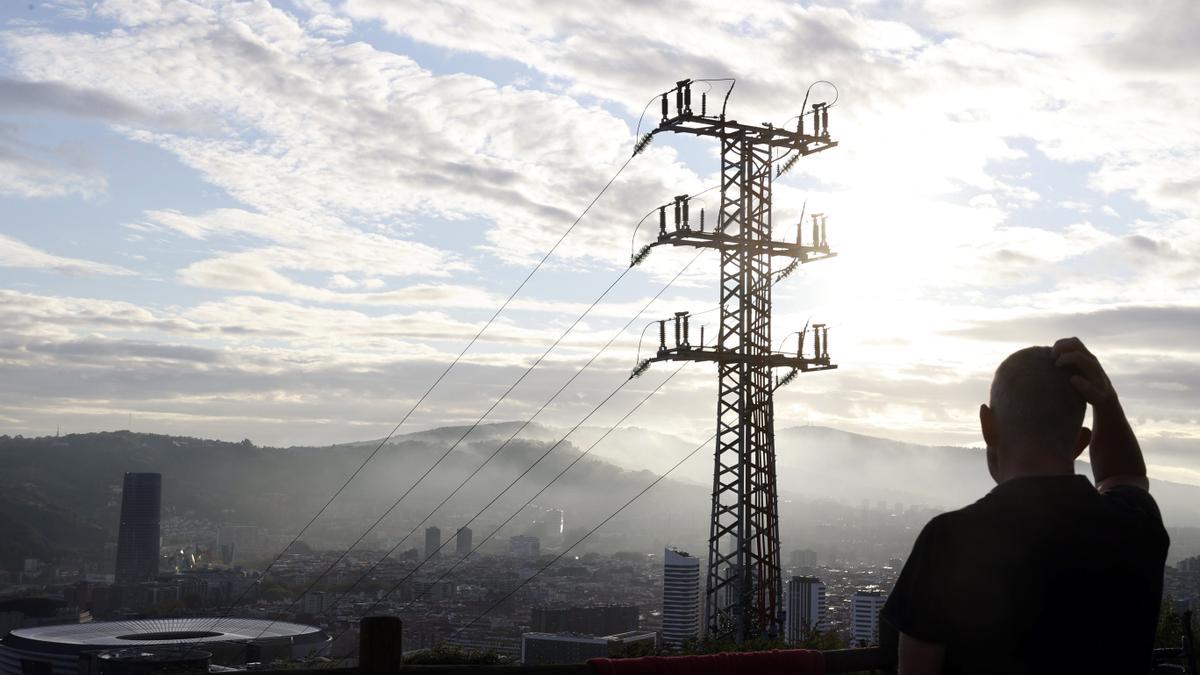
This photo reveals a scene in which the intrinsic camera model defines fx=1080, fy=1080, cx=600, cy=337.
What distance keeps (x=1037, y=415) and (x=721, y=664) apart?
2557 mm

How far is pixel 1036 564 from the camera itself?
2.31 m

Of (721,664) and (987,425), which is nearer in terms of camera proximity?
(987,425)

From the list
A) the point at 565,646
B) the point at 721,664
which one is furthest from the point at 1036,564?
the point at 565,646

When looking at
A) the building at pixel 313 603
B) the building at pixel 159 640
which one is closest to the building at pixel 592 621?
the building at pixel 159 640

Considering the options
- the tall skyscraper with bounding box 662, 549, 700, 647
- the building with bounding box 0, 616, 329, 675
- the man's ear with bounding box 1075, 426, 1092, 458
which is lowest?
the building with bounding box 0, 616, 329, 675

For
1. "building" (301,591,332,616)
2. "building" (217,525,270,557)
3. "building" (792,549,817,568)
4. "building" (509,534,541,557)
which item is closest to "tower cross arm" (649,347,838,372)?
"building" (301,591,332,616)

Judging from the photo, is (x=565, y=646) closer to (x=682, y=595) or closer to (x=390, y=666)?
(x=682, y=595)

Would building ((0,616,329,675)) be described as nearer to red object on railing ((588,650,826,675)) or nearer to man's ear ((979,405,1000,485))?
red object on railing ((588,650,826,675))

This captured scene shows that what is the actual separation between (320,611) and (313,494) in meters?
116

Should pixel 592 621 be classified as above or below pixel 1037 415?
below

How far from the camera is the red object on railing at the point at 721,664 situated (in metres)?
4.45

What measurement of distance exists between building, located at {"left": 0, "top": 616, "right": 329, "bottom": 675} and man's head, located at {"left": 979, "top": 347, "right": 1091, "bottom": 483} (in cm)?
3789

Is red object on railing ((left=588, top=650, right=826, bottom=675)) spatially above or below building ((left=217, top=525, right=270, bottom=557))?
above

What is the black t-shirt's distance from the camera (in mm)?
2285
